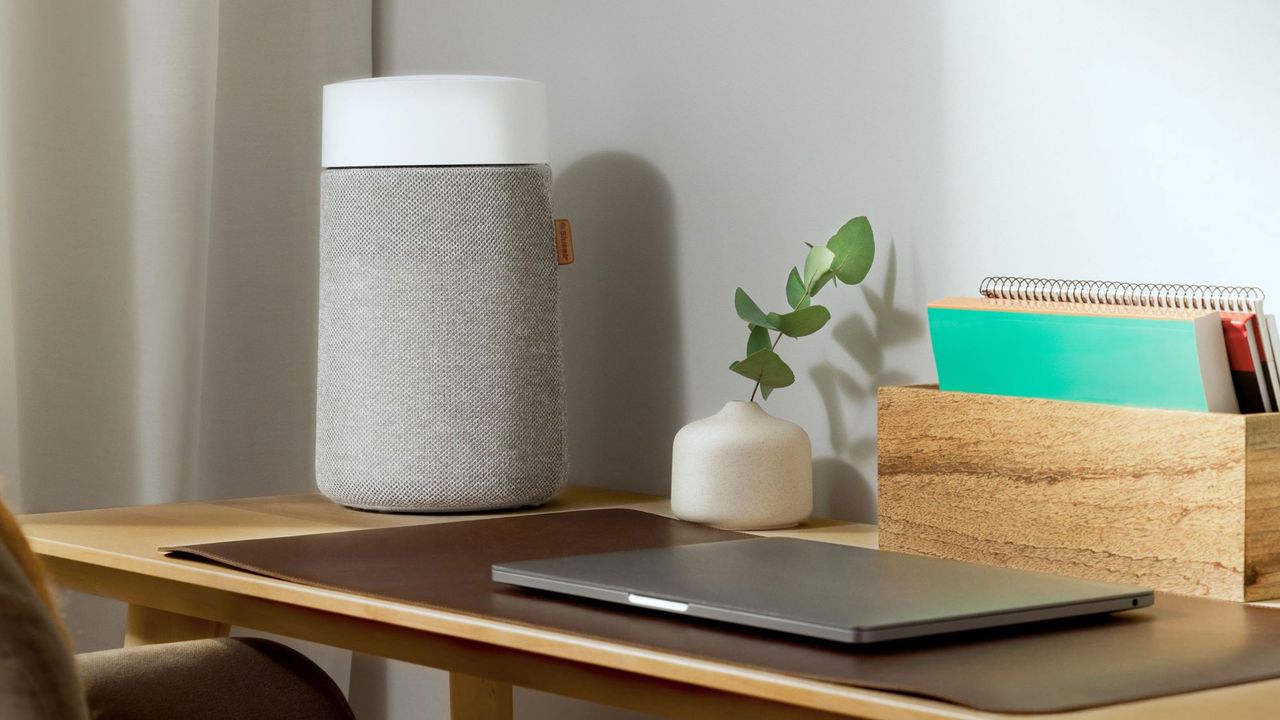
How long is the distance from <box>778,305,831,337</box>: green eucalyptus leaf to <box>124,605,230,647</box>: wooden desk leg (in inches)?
22.0

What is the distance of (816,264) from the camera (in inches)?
48.8

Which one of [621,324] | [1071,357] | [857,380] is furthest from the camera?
[621,324]

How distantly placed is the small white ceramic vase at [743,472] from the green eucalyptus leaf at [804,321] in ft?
0.25

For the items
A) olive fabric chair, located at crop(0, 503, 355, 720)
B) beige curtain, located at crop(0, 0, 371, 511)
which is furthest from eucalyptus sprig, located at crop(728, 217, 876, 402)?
beige curtain, located at crop(0, 0, 371, 511)

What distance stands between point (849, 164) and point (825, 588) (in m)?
0.54

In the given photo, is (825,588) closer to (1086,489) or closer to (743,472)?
(1086,489)

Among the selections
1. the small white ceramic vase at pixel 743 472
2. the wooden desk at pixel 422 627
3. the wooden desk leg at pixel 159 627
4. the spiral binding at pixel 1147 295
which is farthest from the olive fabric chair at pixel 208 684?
the spiral binding at pixel 1147 295

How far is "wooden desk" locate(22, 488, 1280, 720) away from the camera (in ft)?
2.19

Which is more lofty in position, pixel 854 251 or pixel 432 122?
pixel 432 122

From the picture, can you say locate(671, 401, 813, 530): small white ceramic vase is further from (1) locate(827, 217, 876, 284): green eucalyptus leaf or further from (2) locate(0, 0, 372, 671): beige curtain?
(2) locate(0, 0, 372, 671): beige curtain

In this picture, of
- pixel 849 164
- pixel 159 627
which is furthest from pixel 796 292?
pixel 159 627

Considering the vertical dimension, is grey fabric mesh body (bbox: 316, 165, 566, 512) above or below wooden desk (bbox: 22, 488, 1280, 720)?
above

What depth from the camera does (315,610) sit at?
1.03 metres

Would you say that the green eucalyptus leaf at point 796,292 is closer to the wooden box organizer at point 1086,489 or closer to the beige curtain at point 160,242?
the wooden box organizer at point 1086,489
